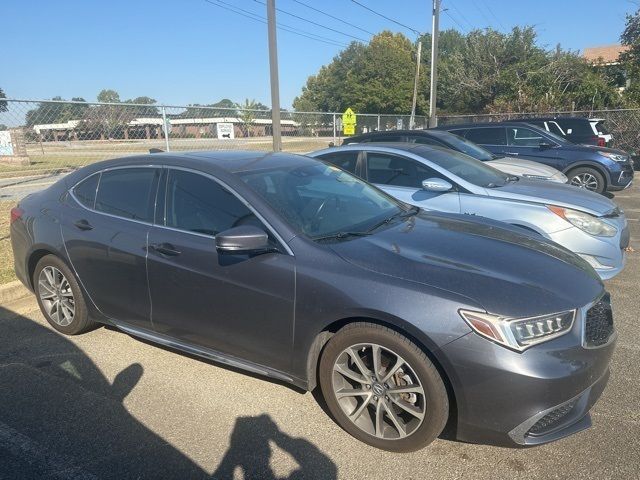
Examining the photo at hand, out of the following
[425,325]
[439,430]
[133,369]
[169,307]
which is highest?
[425,325]

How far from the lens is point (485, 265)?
2703 millimetres

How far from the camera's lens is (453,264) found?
105 inches

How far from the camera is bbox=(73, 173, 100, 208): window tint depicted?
12.8 ft

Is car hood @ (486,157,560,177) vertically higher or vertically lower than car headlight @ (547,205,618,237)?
higher

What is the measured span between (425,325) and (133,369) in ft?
7.69

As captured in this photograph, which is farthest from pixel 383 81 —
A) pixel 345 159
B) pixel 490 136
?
pixel 345 159

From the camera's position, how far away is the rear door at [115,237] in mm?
3441

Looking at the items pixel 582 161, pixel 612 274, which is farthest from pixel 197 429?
pixel 582 161

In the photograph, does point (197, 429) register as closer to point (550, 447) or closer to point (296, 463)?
point (296, 463)

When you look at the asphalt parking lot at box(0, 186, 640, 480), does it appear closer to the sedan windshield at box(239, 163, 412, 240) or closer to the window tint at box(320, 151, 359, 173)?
the sedan windshield at box(239, 163, 412, 240)

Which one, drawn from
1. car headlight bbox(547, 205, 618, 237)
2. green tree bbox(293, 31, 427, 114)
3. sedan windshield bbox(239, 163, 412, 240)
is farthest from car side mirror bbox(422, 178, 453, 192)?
green tree bbox(293, 31, 427, 114)

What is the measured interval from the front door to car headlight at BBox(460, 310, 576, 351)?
1035 mm

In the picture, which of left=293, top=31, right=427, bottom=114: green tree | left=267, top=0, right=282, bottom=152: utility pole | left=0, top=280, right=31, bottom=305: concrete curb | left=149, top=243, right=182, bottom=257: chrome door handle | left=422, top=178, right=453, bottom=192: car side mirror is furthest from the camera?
left=293, top=31, right=427, bottom=114: green tree

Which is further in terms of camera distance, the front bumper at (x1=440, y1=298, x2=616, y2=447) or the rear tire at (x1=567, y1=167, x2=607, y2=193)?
the rear tire at (x1=567, y1=167, x2=607, y2=193)
